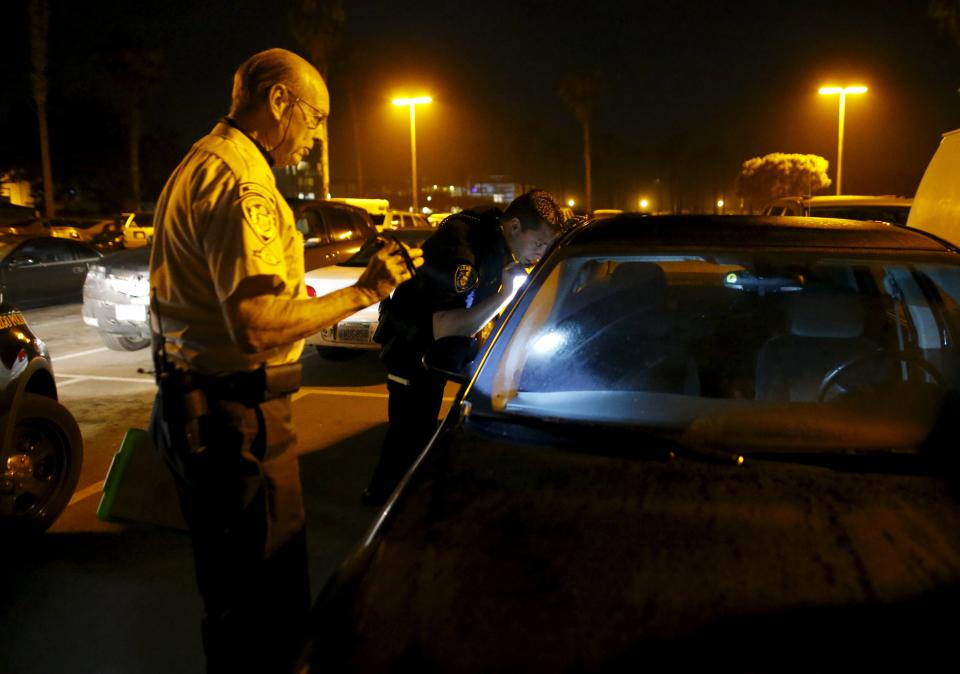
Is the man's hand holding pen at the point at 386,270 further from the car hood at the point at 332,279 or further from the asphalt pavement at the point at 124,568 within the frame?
the car hood at the point at 332,279

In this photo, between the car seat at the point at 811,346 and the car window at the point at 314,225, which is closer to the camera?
the car seat at the point at 811,346

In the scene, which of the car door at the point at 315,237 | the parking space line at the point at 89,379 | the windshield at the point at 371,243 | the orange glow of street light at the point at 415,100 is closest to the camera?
the parking space line at the point at 89,379

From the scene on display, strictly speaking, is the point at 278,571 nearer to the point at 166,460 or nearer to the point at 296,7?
the point at 166,460

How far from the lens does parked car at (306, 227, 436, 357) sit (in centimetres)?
824

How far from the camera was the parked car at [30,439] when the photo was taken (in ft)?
12.9

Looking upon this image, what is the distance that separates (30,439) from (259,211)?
8.88 feet

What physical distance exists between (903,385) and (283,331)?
6.50 feet

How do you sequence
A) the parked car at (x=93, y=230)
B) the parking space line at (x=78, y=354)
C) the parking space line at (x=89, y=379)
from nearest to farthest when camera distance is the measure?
1. the parking space line at (x=89, y=379)
2. the parking space line at (x=78, y=354)
3. the parked car at (x=93, y=230)

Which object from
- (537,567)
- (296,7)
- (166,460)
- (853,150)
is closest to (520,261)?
(166,460)

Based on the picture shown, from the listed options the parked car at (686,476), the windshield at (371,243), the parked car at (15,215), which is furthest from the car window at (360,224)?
the parked car at (15,215)

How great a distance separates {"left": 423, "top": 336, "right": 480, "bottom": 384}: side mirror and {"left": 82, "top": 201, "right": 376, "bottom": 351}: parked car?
633 centimetres

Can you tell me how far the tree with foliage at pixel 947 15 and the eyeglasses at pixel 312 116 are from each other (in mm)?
26367

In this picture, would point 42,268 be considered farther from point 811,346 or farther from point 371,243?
Result: point 811,346

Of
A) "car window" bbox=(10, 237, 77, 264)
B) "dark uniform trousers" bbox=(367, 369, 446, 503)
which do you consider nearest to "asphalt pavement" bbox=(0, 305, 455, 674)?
"dark uniform trousers" bbox=(367, 369, 446, 503)
